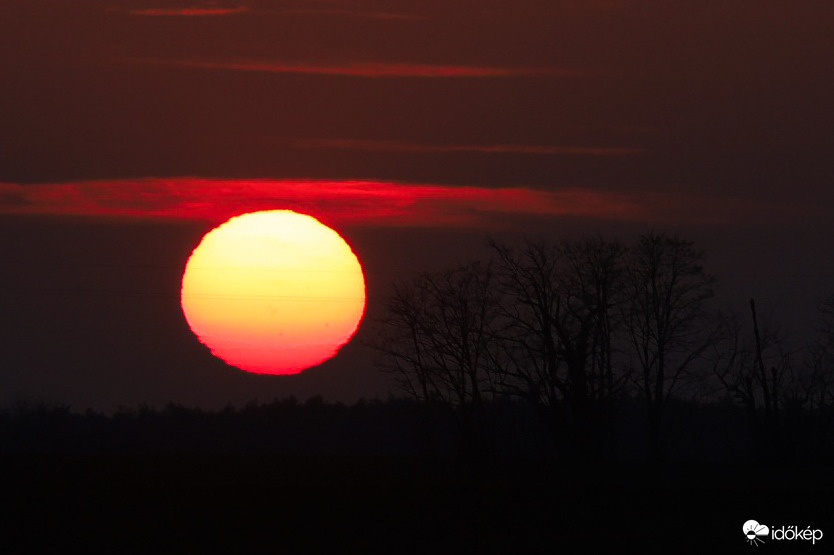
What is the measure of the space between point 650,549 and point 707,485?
16.5 metres

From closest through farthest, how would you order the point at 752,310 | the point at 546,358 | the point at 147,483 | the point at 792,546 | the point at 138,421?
the point at 792,546 < the point at 147,483 < the point at 546,358 < the point at 752,310 < the point at 138,421

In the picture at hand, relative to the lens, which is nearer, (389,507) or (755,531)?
(755,531)

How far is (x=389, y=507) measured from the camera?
42.9 metres

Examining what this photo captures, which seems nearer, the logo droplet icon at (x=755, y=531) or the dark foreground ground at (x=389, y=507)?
the logo droplet icon at (x=755, y=531)

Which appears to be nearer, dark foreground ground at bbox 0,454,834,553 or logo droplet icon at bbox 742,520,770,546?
logo droplet icon at bbox 742,520,770,546

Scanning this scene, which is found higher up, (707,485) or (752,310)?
(752,310)

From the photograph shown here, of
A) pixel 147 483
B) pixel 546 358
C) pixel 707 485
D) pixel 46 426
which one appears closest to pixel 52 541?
pixel 147 483

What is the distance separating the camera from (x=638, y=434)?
461 ft

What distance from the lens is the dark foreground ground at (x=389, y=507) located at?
1417 inches

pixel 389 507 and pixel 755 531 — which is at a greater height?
pixel 755 531

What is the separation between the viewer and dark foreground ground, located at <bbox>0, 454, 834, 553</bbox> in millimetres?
36000

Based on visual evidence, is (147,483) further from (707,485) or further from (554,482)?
(707,485)

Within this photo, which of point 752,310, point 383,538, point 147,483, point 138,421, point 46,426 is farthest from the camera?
point 138,421

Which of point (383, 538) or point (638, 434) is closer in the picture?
point (383, 538)
